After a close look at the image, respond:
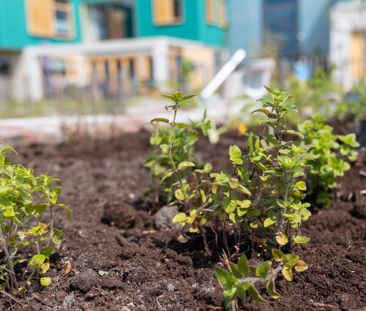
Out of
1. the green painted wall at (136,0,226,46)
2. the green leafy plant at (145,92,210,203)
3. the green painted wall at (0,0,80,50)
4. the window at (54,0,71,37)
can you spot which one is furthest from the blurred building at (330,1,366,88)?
the green leafy plant at (145,92,210,203)

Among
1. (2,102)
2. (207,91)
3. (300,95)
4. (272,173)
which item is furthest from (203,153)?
(2,102)

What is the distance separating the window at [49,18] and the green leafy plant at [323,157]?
16.7 meters

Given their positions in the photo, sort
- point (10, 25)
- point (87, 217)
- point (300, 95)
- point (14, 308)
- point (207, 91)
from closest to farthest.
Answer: point (14, 308) < point (87, 217) < point (207, 91) < point (300, 95) < point (10, 25)

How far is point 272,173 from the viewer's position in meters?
1.60

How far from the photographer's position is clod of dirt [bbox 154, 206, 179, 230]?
2.24 m

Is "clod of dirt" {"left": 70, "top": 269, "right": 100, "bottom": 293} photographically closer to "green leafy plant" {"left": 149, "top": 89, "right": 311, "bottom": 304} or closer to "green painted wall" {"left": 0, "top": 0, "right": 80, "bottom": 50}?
"green leafy plant" {"left": 149, "top": 89, "right": 311, "bottom": 304}

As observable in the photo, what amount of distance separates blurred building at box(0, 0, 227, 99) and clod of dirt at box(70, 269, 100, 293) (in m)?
11.9

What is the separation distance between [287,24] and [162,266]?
17.7 m

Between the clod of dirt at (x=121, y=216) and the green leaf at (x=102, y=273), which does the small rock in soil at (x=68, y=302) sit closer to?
the green leaf at (x=102, y=273)

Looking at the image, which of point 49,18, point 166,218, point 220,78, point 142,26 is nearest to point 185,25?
point 142,26

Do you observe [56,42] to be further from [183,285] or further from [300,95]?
[183,285]

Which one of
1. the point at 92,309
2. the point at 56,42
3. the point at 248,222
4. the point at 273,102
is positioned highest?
the point at 56,42

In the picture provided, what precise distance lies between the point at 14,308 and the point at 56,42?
1817 centimetres

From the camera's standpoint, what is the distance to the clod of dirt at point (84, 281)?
5.49 ft
